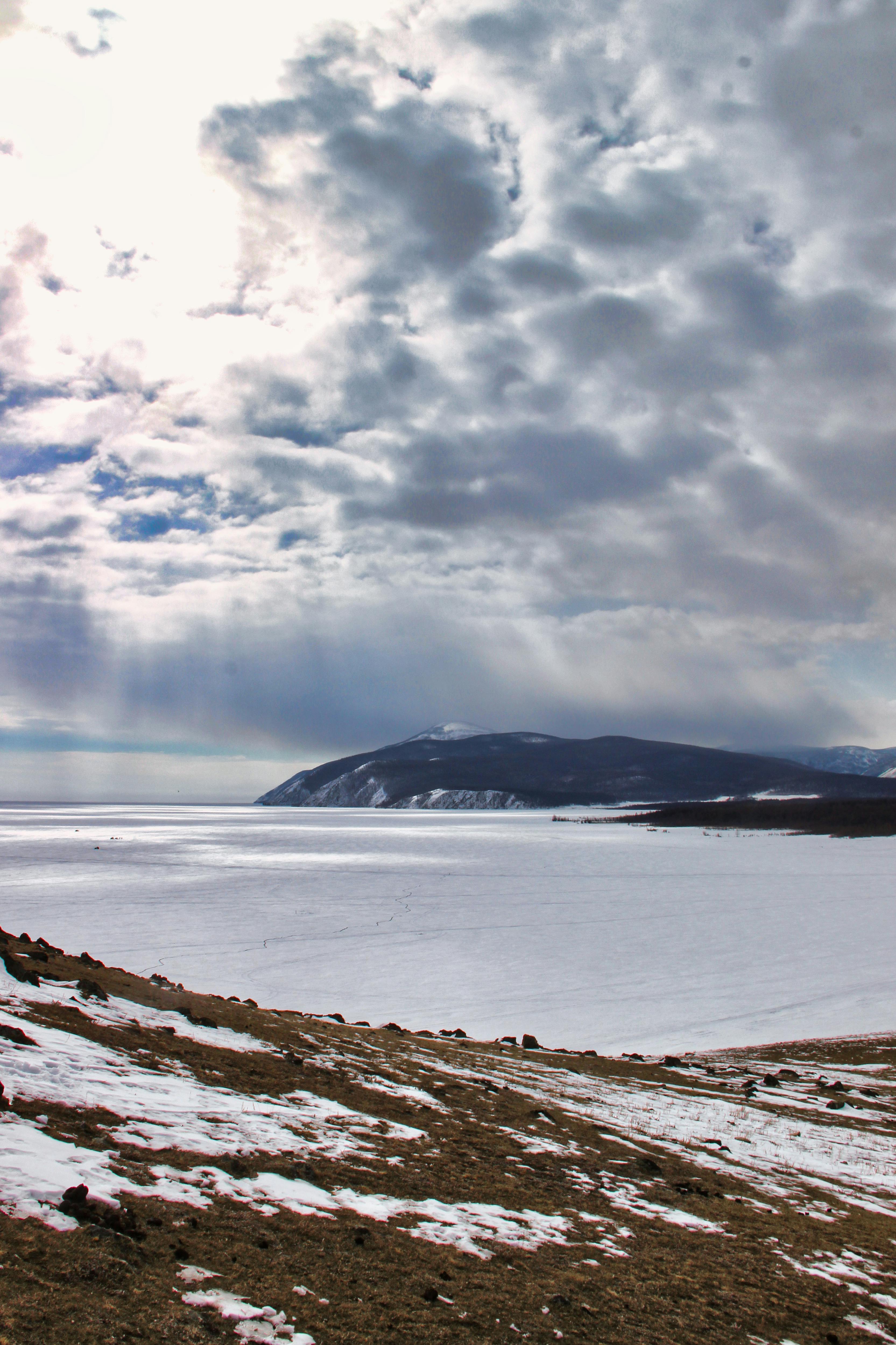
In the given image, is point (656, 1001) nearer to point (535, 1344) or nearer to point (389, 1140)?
point (389, 1140)

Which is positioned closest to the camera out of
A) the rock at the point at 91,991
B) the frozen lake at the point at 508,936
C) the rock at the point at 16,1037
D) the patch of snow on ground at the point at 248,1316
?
the patch of snow on ground at the point at 248,1316

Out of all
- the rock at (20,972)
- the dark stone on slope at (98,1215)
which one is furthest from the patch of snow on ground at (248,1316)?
the rock at (20,972)

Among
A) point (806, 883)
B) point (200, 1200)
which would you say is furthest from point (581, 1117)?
point (806, 883)

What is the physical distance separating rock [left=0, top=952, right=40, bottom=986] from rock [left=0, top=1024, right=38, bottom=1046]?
3182 millimetres

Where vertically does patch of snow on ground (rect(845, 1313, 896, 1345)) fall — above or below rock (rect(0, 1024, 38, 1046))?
below

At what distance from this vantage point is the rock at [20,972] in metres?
13.0

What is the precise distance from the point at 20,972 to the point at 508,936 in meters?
23.8

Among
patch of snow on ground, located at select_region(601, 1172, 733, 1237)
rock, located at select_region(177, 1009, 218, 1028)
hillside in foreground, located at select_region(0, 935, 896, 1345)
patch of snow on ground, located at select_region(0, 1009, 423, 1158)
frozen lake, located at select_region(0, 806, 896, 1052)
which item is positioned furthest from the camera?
frozen lake, located at select_region(0, 806, 896, 1052)

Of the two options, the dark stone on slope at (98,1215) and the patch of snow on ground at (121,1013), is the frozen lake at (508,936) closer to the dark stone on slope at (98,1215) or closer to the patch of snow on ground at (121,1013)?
the patch of snow on ground at (121,1013)

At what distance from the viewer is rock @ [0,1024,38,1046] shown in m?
9.73

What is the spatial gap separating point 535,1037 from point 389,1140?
11.2m

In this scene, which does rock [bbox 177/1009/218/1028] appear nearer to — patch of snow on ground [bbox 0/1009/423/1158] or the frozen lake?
patch of snow on ground [bbox 0/1009/423/1158]

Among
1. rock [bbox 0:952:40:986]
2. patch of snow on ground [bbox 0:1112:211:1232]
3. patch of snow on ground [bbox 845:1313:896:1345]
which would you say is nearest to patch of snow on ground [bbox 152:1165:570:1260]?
patch of snow on ground [bbox 0:1112:211:1232]

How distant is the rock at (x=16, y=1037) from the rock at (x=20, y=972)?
10.4 feet
